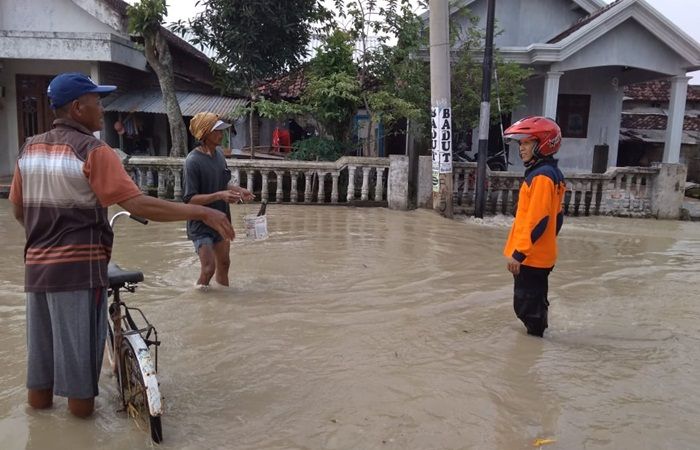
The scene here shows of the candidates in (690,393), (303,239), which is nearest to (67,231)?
(690,393)

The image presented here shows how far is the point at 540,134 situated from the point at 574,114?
12.3 metres

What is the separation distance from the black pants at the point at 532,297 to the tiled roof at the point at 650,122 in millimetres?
15888

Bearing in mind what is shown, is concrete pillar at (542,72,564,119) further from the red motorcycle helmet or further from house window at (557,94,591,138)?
the red motorcycle helmet

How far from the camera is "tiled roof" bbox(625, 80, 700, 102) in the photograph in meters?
19.5

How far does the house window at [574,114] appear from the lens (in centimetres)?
1523

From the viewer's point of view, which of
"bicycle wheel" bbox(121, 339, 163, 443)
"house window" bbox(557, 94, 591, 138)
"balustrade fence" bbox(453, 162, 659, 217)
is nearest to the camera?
"bicycle wheel" bbox(121, 339, 163, 443)

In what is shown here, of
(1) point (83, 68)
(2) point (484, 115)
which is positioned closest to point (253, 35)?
(2) point (484, 115)

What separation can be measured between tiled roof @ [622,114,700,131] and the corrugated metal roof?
12347 millimetres

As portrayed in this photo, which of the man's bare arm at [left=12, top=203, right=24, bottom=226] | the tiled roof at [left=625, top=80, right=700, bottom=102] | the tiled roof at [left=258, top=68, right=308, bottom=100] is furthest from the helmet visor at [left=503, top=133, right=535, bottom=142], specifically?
the tiled roof at [left=625, top=80, right=700, bottom=102]

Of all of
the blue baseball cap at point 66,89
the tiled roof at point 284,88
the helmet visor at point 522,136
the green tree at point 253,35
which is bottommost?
the helmet visor at point 522,136

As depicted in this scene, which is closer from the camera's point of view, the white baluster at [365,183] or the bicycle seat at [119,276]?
the bicycle seat at [119,276]

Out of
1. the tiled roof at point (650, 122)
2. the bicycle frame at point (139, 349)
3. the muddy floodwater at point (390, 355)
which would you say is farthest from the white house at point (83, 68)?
the tiled roof at point (650, 122)

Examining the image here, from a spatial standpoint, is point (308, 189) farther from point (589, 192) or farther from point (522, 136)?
point (522, 136)

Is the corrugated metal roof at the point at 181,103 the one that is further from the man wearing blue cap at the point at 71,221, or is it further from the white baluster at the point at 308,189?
the man wearing blue cap at the point at 71,221
